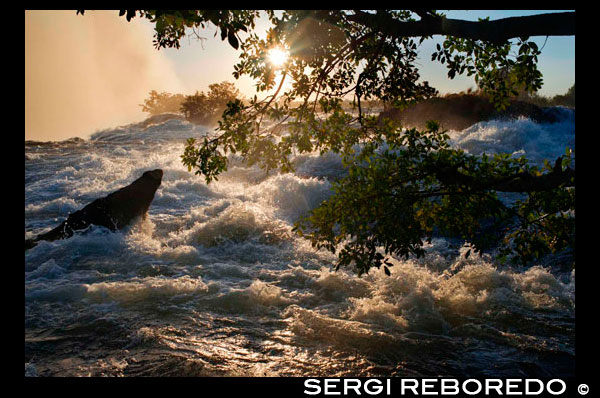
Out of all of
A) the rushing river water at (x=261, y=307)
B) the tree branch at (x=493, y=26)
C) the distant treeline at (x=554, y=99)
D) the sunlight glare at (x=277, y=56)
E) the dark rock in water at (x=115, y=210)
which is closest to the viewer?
the tree branch at (x=493, y=26)

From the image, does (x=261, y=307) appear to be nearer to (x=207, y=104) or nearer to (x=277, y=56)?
(x=277, y=56)

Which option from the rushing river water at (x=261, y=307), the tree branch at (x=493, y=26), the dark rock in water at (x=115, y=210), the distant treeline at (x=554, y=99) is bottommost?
the rushing river water at (x=261, y=307)

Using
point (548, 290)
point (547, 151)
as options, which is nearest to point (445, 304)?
point (548, 290)

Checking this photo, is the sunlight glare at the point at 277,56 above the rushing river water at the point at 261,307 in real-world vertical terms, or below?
above

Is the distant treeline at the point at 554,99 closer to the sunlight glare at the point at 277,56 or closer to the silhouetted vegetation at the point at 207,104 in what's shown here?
the silhouetted vegetation at the point at 207,104

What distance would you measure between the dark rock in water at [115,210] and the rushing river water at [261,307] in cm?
34

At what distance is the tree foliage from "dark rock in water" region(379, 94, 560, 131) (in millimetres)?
19211

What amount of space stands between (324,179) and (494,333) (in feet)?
39.1

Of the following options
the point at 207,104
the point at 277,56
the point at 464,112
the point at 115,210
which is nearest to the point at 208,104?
the point at 207,104

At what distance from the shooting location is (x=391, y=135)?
5.77 m

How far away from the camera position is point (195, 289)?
32.6 ft

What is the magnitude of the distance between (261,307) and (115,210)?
645 cm

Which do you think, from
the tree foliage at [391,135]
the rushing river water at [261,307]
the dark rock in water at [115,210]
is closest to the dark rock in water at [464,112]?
the rushing river water at [261,307]

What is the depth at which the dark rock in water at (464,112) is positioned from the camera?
2452 cm
